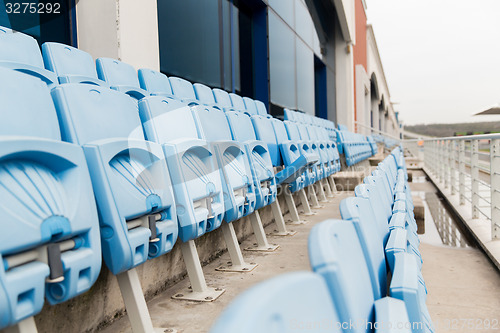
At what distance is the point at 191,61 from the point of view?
218 centimetres

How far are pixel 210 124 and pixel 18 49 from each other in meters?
0.48

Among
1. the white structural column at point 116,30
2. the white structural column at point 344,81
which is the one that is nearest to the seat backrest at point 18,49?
the white structural column at point 116,30

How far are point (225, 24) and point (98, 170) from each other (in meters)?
2.31

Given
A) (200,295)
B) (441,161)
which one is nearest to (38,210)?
(200,295)

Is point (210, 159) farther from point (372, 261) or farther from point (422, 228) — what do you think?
point (422, 228)

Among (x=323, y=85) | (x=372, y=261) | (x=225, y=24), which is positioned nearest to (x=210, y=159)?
(x=372, y=261)

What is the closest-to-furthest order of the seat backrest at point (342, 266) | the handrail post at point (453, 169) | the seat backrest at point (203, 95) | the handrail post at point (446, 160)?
the seat backrest at point (342, 266) < the seat backrest at point (203, 95) < the handrail post at point (453, 169) < the handrail post at point (446, 160)

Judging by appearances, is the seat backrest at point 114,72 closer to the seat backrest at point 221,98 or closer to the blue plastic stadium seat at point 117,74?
the blue plastic stadium seat at point 117,74

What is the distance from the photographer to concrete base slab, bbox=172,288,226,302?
742 millimetres

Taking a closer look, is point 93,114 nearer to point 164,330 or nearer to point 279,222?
point 164,330

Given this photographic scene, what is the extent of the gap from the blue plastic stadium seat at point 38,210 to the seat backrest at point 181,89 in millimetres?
920

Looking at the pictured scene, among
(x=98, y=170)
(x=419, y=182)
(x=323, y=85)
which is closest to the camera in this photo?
(x=98, y=170)

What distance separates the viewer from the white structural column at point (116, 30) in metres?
1.40

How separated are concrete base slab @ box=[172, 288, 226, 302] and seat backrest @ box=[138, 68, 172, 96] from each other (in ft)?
2.30
